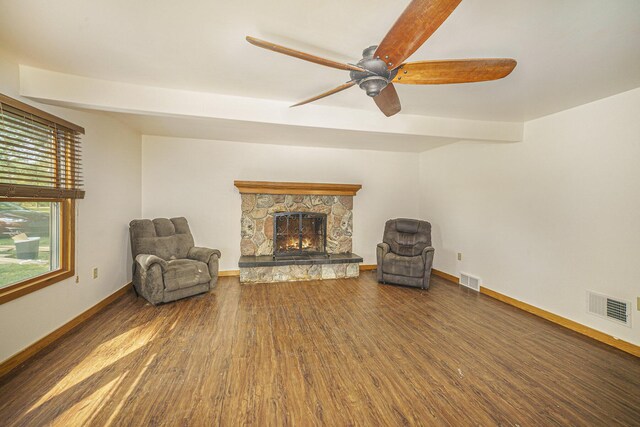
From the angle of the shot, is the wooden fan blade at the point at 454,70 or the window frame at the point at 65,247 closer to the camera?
the wooden fan blade at the point at 454,70

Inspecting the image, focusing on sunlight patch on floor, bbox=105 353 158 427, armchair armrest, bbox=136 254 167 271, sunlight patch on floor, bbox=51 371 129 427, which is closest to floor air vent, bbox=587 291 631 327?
sunlight patch on floor, bbox=105 353 158 427

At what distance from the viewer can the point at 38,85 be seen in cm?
227

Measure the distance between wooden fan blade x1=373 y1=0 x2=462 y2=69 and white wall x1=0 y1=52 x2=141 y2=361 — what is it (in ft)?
9.27

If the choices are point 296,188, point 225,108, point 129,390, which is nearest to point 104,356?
point 129,390

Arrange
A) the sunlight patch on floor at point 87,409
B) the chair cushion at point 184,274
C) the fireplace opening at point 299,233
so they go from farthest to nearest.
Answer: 1. the fireplace opening at point 299,233
2. the chair cushion at point 184,274
3. the sunlight patch on floor at point 87,409

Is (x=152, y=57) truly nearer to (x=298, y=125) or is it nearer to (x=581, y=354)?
(x=298, y=125)

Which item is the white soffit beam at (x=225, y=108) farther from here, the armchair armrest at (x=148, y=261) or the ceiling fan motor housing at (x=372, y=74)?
the armchair armrest at (x=148, y=261)

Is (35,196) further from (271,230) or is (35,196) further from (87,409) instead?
(271,230)

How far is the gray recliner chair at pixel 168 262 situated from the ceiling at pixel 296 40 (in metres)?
2.05

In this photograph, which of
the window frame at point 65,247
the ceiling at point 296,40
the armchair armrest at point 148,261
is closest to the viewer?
the ceiling at point 296,40

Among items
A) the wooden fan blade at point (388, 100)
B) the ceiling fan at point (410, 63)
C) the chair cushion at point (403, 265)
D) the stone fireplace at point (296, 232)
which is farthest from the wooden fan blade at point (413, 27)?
the stone fireplace at point (296, 232)

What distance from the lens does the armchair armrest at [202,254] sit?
382 centimetres

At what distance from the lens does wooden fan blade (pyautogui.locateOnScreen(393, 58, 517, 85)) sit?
153 cm

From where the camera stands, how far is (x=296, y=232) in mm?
4930
